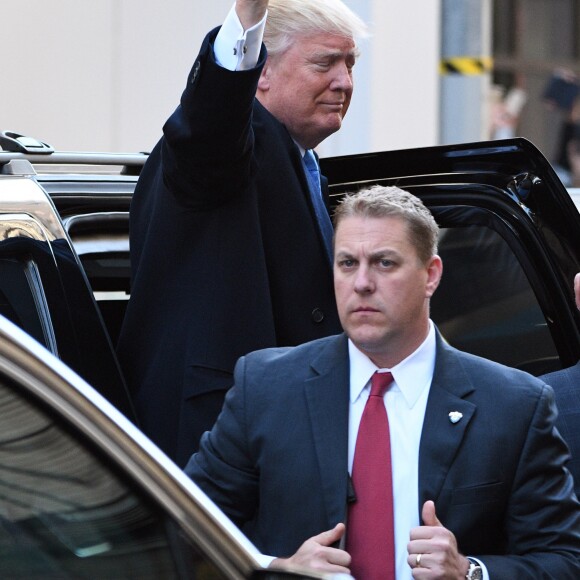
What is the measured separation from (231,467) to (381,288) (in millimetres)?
418

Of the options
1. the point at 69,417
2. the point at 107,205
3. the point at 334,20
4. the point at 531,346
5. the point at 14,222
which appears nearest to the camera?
the point at 69,417

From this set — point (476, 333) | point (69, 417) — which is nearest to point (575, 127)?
point (476, 333)

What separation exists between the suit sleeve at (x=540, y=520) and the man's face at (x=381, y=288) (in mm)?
284

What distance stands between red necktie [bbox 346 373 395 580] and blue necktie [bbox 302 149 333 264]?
2.25ft

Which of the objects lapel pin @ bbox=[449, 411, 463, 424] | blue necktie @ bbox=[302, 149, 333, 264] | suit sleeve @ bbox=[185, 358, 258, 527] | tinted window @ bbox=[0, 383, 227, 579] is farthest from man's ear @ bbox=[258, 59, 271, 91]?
tinted window @ bbox=[0, 383, 227, 579]

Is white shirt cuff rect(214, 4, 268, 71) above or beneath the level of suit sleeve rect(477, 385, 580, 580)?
above

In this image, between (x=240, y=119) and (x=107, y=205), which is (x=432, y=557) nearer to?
(x=240, y=119)

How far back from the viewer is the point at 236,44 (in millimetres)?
3043

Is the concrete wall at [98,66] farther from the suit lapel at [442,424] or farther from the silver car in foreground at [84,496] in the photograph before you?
the silver car in foreground at [84,496]

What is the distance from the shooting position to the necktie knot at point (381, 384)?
2.83 m

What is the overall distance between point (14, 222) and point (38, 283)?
0.41ft

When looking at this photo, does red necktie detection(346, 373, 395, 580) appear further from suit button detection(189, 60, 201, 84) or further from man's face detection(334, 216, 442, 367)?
suit button detection(189, 60, 201, 84)

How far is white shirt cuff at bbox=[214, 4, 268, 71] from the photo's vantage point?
3.04 m

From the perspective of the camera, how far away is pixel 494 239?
3803mm
